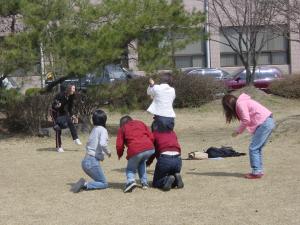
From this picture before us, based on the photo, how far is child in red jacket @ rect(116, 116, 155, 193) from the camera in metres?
8.83

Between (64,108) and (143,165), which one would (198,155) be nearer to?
(143,165)

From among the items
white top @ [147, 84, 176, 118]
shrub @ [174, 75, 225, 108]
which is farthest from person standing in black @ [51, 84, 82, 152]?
shrub @ [174, 75, 225, 108]

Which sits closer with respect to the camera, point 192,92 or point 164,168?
point 164,168

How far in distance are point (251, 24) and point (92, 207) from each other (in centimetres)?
2007

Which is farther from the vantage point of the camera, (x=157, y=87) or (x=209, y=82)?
(x=209, y=82)

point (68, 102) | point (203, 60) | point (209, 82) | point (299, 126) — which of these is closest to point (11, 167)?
point (68, 102)

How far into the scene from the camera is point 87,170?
9.09 meters

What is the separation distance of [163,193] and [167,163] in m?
0.43

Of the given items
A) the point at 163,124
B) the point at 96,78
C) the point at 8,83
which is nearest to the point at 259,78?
the point at 96,78

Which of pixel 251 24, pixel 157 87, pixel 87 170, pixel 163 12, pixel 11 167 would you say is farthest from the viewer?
pixel 251 24

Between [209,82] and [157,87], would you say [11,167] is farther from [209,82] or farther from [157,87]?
[209,82]

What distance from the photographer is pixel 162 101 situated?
9695 millimetres

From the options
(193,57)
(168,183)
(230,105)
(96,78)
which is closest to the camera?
(168,183)

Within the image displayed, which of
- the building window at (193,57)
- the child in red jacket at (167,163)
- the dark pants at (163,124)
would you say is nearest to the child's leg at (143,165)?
the child in red jacket at (167,163)
